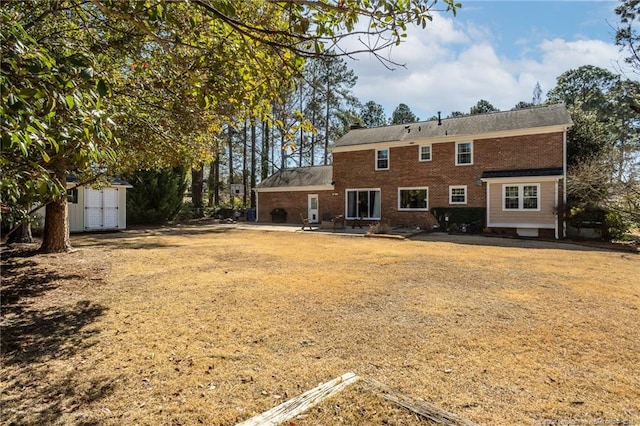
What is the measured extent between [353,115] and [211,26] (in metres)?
38.5

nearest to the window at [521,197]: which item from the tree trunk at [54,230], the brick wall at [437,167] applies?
the brick wall at [437,167]

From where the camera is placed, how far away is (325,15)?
349 centimetres

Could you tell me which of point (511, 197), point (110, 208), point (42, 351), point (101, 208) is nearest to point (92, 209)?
point (101, 208)

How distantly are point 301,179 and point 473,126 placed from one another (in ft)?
42.3

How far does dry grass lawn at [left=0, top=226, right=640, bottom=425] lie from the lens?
3.13 m

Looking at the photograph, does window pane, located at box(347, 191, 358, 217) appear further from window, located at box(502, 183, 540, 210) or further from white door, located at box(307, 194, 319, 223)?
window, located at box(502, 183, 540, 210)

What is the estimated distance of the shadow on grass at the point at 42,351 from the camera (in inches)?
124

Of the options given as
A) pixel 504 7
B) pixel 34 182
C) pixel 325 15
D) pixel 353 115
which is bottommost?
pixel 34 182

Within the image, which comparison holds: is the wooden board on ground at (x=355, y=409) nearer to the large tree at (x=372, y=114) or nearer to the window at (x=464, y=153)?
the window at (x=464, y=153)

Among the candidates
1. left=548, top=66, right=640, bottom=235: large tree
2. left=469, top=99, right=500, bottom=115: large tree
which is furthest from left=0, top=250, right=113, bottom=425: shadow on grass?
left=469, top=99, right=500, bottom=115: large tree

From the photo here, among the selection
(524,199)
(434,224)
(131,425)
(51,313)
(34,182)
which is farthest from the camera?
(434,224)

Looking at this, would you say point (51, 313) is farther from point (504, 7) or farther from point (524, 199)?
point (524, 199)

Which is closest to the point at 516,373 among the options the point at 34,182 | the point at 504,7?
the point at 34,182

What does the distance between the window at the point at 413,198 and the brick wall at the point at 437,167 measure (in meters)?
0.25
